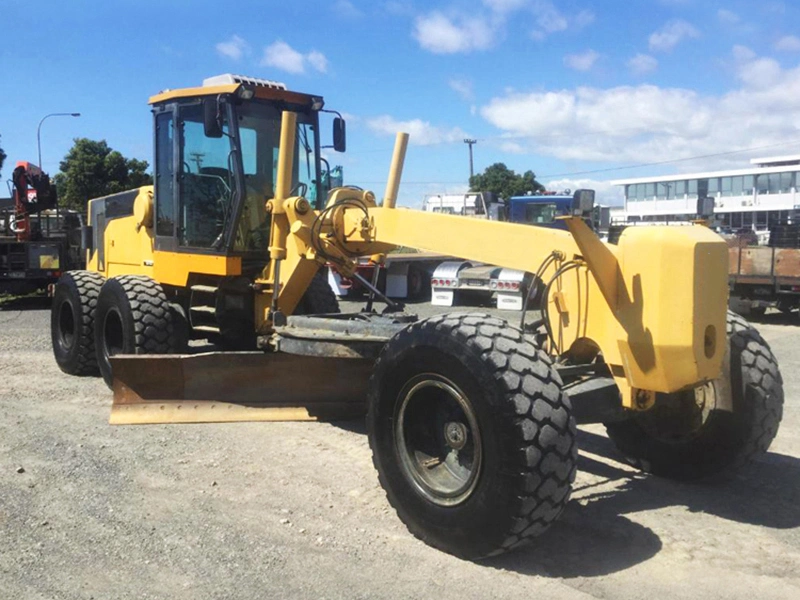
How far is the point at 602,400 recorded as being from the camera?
4539mm

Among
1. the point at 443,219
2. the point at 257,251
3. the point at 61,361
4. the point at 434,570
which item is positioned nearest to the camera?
the point at 434,570

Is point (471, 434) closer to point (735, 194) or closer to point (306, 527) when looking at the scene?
point (306, 527)

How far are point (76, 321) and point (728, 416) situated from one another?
22.7 ft

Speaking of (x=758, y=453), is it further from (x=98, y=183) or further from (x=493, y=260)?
(x=98, y=183)

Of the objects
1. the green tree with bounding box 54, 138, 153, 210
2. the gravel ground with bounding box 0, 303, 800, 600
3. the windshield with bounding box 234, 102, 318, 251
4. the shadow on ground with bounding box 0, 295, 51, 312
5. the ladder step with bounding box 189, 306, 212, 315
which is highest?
the green tree with bounding box 54, 138, 153, 210

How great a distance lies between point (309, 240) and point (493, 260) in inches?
84.5

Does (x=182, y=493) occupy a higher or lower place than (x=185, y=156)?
lower

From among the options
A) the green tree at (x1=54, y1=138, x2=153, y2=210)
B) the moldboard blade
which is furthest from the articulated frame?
the green tree at (x1=54, y1=138, x2=153, y2=210)

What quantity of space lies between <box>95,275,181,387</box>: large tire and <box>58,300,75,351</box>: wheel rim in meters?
1.44

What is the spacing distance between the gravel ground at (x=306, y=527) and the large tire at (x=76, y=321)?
229 cm

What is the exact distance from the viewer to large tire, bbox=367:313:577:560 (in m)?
3.99

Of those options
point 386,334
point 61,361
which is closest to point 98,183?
point 61,361

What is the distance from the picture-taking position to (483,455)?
4.16 metres

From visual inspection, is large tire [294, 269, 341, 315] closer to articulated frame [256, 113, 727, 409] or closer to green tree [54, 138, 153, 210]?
articulated frame [256, 113, 727, 409]
